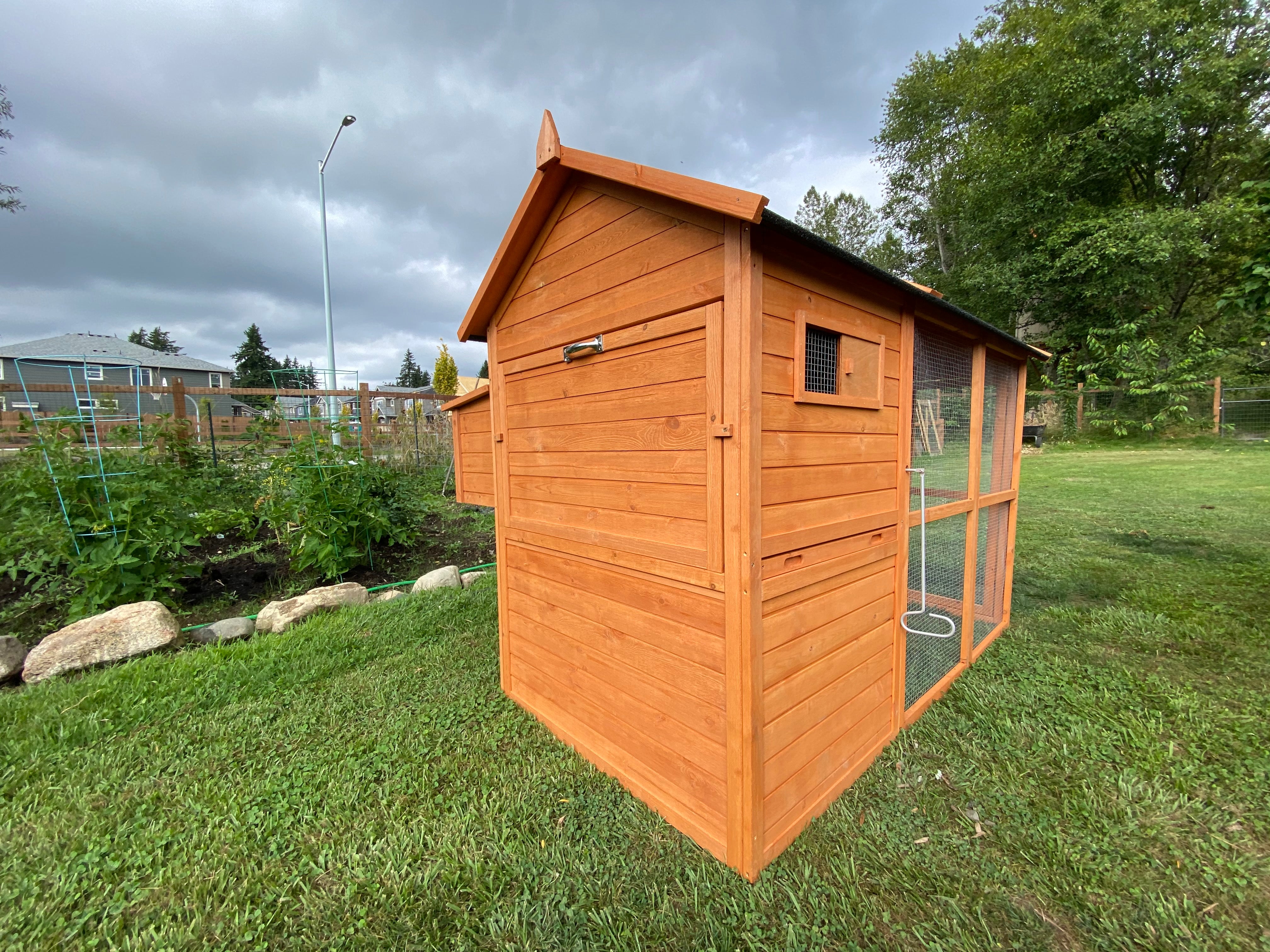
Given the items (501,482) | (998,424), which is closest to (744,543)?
(501,482)

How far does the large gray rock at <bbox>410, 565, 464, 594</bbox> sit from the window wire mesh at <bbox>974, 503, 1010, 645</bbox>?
4.09 meters

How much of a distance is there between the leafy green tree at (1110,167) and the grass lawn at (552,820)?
16213 millimetres

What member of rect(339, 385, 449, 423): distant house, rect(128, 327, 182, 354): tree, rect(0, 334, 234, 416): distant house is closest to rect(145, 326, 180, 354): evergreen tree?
rect(128, 327, 182, 354): tree

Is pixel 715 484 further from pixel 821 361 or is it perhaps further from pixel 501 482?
pixel 501 482

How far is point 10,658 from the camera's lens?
9.84ft

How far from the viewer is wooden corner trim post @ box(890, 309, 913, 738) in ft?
7.34

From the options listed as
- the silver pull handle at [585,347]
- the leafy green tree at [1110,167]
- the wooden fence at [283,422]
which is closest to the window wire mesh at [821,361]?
the silver pull handle at [585,347]

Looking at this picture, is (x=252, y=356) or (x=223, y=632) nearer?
(x=223, y=632)

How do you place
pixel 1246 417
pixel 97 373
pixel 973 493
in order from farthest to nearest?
pixel 97 373, pixel 1246 417, pixel 973 493

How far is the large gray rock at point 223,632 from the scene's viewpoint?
3475mm

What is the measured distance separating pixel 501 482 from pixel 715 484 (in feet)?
4.97

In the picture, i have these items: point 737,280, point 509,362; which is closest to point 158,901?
point 509,362

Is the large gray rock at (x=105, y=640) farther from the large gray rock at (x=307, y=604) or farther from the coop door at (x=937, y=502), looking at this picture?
the coop door at (x=937, y=502)

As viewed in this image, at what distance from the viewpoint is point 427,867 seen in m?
1.77
